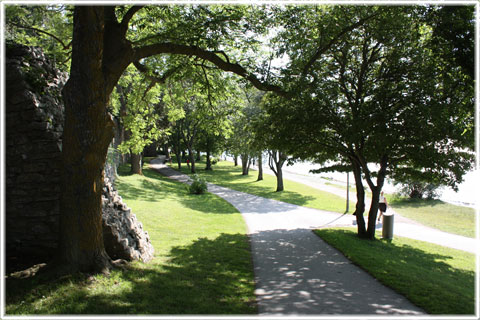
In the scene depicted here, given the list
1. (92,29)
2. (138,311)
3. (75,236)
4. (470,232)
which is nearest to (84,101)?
(92,29)

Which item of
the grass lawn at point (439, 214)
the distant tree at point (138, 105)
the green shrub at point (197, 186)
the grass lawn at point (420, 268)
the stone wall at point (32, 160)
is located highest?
the distant tree at point (138, 105)

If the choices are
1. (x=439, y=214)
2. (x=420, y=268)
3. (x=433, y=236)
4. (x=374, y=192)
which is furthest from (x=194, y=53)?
(x=439, y=214)

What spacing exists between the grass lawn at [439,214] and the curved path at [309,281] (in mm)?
8599

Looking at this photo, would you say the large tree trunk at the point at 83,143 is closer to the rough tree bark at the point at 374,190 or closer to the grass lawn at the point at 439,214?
the rough tree bark at the point at 374,190

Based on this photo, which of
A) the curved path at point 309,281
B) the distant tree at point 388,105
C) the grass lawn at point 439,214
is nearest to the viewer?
the curved path at point 309,281

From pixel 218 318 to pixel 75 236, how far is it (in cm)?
301

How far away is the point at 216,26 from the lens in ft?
26.7

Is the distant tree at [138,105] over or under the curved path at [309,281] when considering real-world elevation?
over

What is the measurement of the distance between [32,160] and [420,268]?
379 inches

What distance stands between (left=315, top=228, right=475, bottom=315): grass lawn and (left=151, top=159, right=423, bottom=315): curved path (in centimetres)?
28

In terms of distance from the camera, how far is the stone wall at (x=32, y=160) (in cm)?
623

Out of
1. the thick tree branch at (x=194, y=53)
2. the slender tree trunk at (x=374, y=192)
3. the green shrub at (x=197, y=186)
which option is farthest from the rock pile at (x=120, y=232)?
the green shrub at (x=197, y=186)

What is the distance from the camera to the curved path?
5066 millimetres

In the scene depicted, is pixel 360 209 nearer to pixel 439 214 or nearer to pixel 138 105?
pixel 138 105
